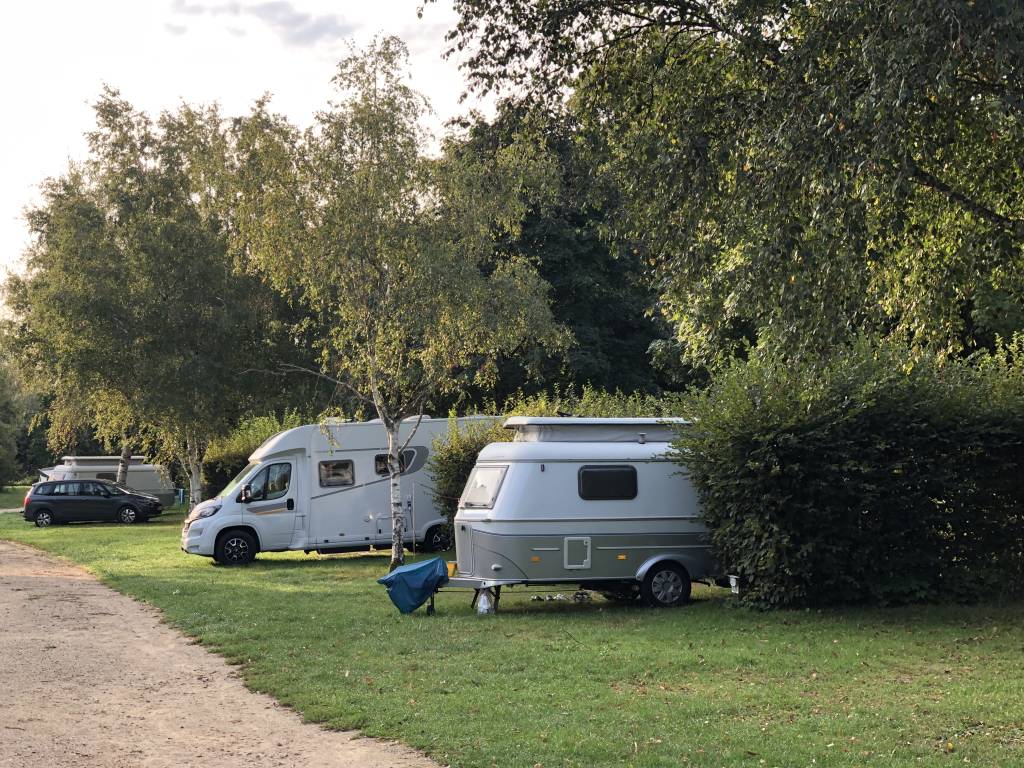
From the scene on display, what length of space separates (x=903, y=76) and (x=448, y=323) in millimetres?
12520

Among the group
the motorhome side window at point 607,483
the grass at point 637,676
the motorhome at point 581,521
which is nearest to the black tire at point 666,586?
the motorhome at point 581,521

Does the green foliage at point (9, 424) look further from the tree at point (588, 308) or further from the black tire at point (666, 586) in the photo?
the black tire at point (666, 586)

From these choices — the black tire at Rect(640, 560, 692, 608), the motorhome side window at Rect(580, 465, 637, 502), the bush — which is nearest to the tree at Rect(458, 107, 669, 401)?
the bush

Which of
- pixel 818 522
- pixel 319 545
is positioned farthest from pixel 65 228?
pixel 818 522

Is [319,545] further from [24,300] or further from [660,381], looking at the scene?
[24,300]

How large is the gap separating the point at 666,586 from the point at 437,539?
31.6 ft

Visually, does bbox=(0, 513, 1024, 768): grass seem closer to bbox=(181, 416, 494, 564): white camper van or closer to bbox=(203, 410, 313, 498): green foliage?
bbox=(181, 416, 494, 564): white camper van

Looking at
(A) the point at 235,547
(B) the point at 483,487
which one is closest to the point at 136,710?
(B) the point at 483,487

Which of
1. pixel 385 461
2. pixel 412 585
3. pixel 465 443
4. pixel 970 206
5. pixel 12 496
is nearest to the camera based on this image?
pixel 970 206

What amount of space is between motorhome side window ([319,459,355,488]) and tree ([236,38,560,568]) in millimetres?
2669

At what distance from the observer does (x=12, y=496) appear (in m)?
70.8

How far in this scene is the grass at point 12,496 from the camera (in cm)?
5960

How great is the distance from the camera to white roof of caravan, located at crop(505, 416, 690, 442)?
55.0 feet

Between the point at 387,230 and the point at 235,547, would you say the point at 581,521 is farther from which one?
the point at 235,547
